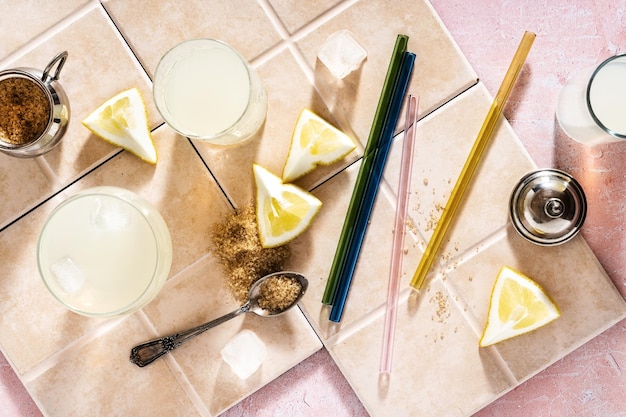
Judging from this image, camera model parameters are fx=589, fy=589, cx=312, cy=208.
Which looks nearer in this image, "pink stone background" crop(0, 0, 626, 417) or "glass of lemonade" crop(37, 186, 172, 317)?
"glass of lemonade" crop(37, 186, 172, 317)

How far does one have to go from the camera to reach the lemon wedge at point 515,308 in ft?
2.78

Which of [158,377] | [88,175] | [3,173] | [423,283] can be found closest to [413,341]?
[423,283]

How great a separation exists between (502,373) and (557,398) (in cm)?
13

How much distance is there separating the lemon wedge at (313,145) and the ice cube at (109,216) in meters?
0.23

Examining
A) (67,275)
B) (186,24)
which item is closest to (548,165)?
(186,24)

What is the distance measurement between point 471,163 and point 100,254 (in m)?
0.53

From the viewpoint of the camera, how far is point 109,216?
75cm

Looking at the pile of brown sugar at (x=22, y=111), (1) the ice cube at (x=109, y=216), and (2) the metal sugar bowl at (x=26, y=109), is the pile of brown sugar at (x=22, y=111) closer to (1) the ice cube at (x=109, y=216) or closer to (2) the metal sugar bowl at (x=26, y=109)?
(2) the metal sugar bowl at (x=26, y=109)

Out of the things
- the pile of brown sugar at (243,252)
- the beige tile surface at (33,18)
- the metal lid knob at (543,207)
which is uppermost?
the beige tile surface at (33,18)

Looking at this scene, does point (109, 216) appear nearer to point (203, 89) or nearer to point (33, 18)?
point (203, 89)

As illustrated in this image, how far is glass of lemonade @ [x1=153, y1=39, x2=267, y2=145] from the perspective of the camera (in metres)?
0.77

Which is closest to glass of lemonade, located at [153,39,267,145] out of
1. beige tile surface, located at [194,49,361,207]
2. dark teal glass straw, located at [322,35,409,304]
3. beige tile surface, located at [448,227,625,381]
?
beige tile surface, located at [194,49,361,207]

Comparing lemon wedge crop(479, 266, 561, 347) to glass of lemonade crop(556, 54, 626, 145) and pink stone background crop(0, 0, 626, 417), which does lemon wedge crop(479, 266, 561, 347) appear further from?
glass of lemonade crop(556, 54, 626, 145)

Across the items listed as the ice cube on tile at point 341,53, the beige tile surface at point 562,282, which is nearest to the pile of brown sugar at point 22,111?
the ice cube on tile at point 341,53
